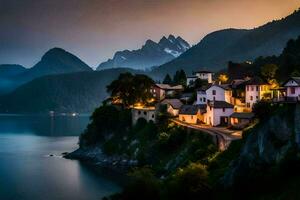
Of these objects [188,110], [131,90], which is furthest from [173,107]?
[131,90]

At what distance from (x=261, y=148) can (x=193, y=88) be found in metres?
54.3

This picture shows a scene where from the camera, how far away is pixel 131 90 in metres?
91.5

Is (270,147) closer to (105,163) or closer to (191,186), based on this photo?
(191,186)

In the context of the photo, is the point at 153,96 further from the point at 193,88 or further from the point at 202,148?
the point at 202,148

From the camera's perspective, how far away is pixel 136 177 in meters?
42.1

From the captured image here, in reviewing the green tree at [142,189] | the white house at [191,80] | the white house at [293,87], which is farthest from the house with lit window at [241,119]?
the white house at [191,80]

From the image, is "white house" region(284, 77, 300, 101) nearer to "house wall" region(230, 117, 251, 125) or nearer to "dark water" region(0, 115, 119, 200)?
"house wall" region(230, 117, 251, 125)

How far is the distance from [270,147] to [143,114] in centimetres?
4776

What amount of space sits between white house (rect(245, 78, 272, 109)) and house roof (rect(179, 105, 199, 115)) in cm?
873

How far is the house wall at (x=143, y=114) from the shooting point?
8225cm

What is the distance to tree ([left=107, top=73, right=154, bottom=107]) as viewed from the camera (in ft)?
300

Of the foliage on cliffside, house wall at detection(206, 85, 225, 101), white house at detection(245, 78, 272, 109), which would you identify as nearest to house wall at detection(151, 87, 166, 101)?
house wall at detection(206, 85, 225, 101)

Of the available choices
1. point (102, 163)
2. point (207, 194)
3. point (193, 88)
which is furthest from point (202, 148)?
point (193, 88)

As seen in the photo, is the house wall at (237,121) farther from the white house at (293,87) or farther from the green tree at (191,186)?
the green tree at (191,186)
